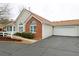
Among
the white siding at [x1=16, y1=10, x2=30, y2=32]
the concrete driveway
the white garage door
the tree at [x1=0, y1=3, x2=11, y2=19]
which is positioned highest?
the tree at [x1=0, y1=3, x2=11, y2=19]

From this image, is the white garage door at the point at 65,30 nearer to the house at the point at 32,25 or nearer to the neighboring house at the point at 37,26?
the neighboring house at the point at 37,26

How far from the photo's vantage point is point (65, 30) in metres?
25.4

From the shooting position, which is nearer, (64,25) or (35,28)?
(35,28)

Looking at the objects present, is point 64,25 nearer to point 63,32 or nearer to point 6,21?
point 63,32

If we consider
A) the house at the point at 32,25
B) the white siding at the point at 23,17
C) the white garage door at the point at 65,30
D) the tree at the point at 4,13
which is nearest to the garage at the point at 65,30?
the white garage door at the point at 65,30

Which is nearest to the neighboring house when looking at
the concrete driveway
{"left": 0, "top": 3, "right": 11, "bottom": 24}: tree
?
the concrete driveway

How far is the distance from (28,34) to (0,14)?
729 inches

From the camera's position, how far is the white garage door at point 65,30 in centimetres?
2442

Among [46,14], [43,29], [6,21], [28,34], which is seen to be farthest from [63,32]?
[6,21]

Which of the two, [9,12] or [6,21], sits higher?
[9,12]

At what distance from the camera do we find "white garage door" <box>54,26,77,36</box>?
24.4m

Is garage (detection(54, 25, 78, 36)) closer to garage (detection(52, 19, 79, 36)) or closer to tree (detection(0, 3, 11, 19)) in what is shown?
garage (detection(52, 19, 79, 36))

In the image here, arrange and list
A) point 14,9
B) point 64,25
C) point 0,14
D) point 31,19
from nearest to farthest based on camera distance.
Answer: point 31,19 → point 64,25 → point 0,14 → point 14,9

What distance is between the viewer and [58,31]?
87.7 feet
